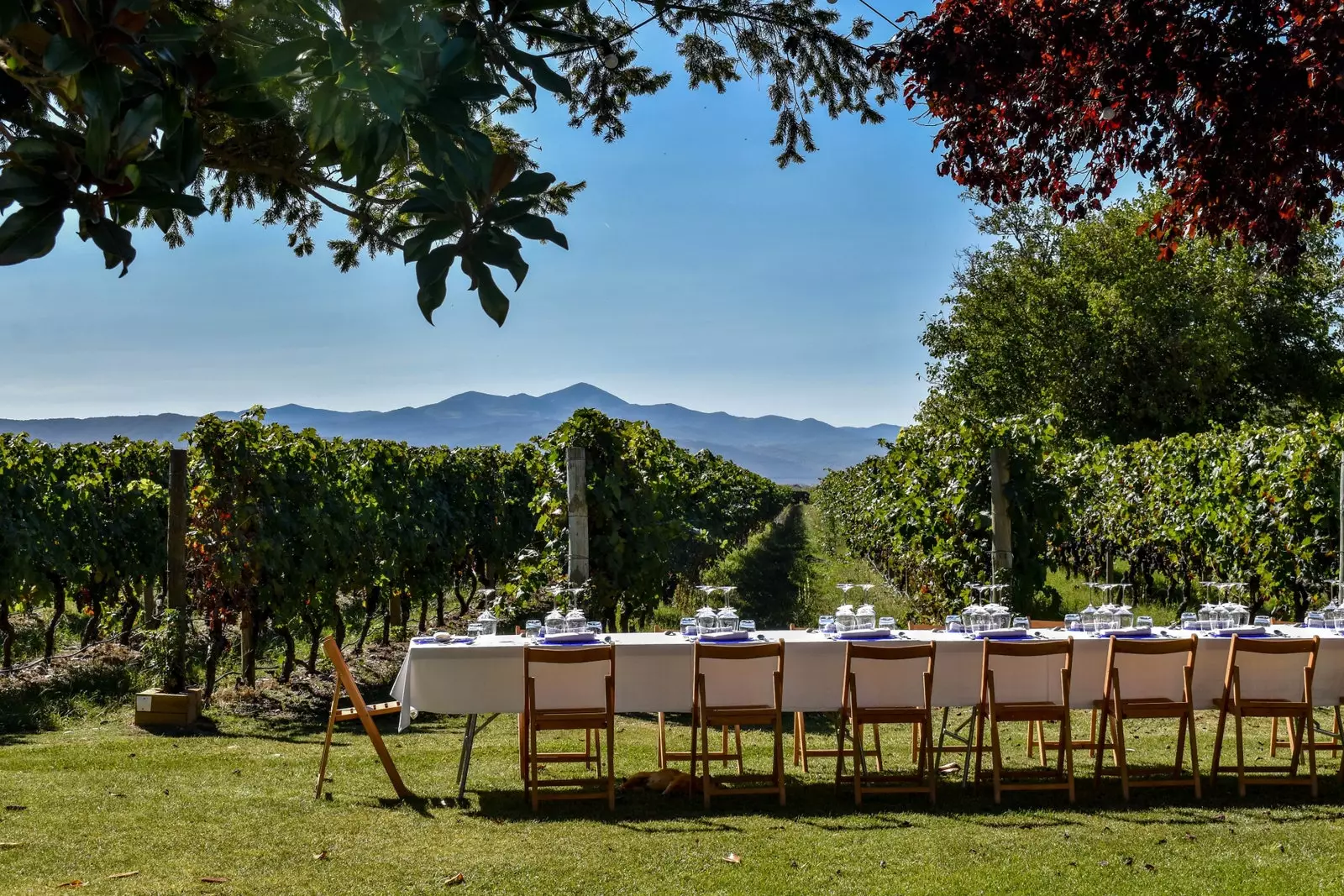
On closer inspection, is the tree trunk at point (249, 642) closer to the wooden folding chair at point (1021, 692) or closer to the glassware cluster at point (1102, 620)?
the wooden folding chair at point (1021, 692)

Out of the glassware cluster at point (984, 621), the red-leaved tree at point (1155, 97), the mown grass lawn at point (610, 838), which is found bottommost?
the mown grass lawn at point (610, 838)

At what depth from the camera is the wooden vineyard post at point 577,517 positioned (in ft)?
28.1

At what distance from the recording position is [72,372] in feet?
91.0

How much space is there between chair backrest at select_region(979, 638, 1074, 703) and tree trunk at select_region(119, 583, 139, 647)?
27.3 feet

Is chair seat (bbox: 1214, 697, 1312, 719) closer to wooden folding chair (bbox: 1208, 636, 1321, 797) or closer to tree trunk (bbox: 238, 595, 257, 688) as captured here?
wooden folding chair (bbox: 1208, 636, 1321, 797)

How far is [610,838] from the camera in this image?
496 centimetres

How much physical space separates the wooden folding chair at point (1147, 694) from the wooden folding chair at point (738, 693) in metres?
1.55

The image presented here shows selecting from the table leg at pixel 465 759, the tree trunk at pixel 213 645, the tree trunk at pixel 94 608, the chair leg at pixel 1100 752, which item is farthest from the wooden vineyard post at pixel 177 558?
the chair leg at pixel 1100 752

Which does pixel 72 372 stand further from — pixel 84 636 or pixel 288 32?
pixel 288 32

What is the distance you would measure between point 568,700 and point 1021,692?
2149 millimetres

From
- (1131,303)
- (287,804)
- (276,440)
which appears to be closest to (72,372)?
(276,440)

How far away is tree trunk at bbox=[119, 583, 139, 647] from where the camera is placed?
11047 mm

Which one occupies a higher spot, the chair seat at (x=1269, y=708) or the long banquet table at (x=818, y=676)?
the long banquet table at (x=818, y=676)

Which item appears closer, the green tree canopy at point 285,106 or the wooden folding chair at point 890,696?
the green tree canopy at point 285,106
